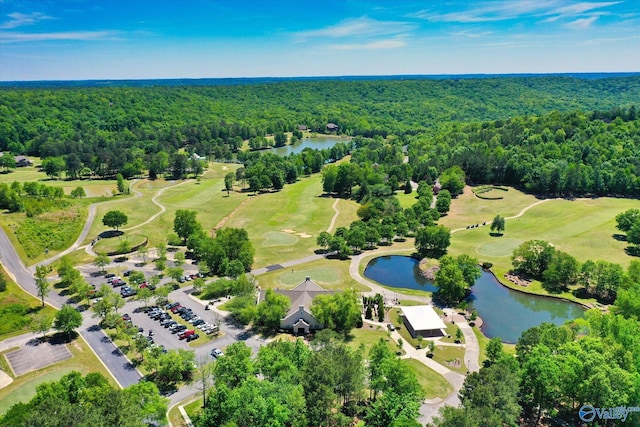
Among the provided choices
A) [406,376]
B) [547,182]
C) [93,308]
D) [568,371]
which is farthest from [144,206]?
[547,182]

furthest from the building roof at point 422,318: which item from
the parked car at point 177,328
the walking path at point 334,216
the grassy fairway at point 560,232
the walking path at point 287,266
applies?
the walking path at point 334,216

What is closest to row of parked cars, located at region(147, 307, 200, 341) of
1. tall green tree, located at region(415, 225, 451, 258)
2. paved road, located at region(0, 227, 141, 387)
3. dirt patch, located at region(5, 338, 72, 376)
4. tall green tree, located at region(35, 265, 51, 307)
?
paved road, located at region(0, 227, 141, 387)

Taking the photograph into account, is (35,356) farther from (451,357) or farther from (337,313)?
(451,357)

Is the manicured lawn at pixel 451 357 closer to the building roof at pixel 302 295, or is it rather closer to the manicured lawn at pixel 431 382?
the manicured lawn at pixel 431 382

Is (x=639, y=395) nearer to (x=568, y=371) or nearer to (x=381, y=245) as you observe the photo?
(x=568, y=371)

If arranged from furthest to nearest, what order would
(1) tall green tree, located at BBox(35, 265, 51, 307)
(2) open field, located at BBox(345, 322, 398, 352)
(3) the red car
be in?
(1) tall green tree, located at BBox(35, 265, 51, 307), (3) the red car, (2) open field, located at BBox(345, 322, 398, 352)

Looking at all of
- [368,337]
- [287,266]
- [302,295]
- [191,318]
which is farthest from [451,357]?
[287,266]

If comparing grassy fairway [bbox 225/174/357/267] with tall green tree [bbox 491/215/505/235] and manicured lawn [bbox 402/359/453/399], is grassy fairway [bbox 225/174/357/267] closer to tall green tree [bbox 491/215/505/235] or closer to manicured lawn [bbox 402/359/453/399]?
tall green tree [bbox 491/215/505/235]
